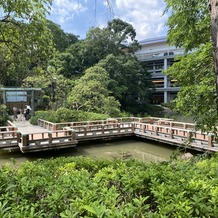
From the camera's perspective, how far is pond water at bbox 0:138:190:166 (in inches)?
388

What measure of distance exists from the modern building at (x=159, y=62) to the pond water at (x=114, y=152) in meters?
25.7

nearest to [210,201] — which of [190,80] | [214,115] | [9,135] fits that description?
[214,115]

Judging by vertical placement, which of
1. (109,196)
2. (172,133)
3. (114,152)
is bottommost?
(114,152)

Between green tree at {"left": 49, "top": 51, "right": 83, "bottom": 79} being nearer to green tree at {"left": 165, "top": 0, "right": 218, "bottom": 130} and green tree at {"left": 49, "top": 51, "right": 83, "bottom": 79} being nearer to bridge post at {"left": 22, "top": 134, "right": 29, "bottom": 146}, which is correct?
bridge post at {"left": 22, "top": 134, "right": 29, "bottom": 146}

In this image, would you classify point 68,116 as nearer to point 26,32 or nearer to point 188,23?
point 188,23

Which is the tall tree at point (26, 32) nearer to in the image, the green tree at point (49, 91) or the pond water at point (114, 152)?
the pond water at point (114, 152)

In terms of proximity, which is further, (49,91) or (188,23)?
(49,91)

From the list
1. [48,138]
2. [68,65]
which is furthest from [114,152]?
[68,65]

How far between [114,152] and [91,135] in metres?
1.87

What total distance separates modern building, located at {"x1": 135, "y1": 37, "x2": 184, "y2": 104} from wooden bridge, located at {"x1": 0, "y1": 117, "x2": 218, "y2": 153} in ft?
75.7

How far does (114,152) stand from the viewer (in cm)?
1081

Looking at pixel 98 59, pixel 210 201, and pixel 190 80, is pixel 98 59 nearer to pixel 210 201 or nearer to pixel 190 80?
pixel 190 80

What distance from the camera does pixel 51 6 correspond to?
2920 mm

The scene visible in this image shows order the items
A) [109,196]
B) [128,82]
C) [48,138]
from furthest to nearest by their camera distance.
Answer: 1. [128,82]
2. [48,138]
3. [109,196]
